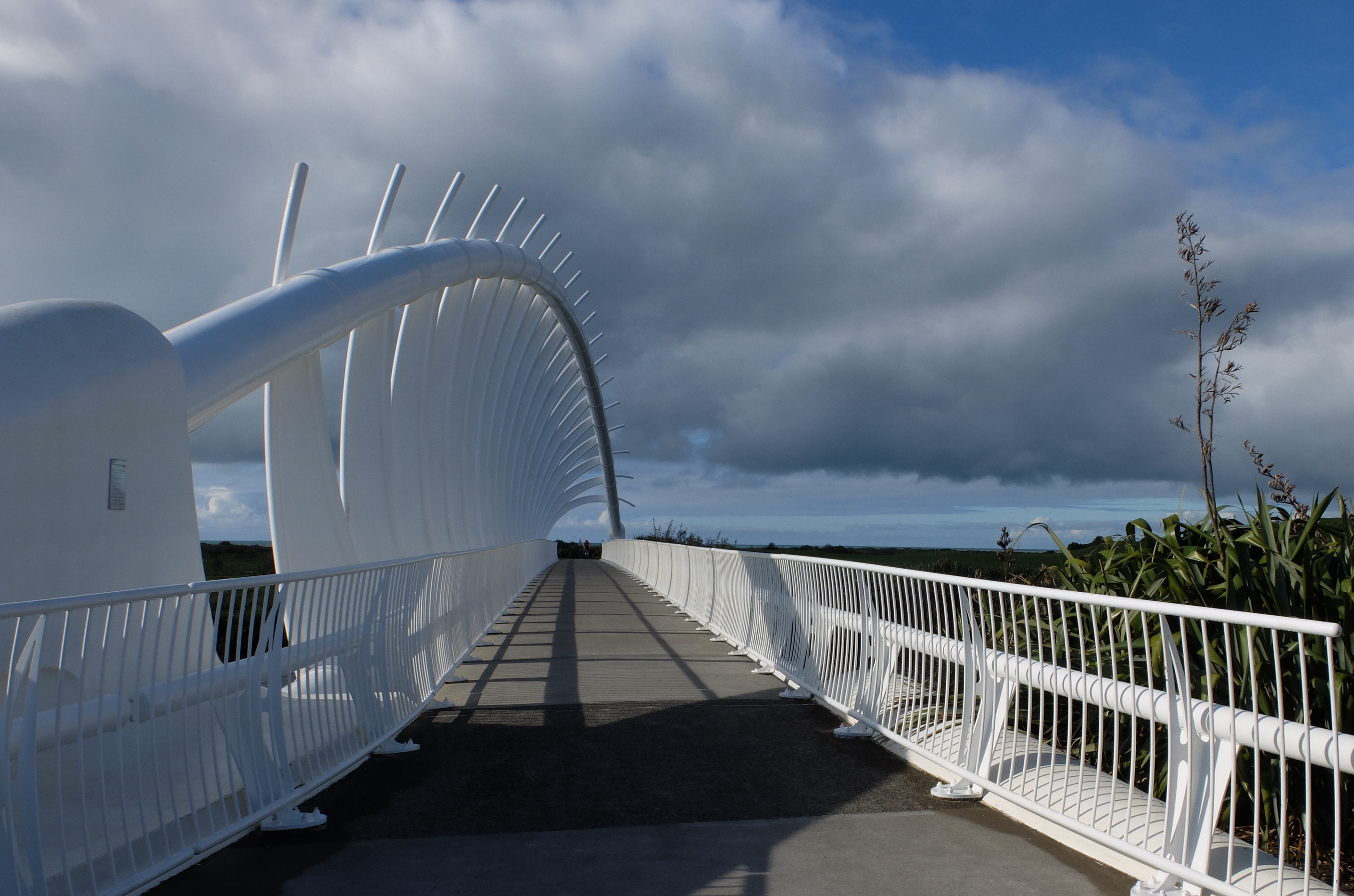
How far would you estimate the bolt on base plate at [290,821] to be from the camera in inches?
201

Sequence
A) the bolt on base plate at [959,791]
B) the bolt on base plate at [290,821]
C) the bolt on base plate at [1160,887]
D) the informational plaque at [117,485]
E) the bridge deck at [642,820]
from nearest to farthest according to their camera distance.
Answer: the bolt on base plate at [1160,887], the bridge deck at [642,820], the bolt on base plate at [290,821], the bolt on base plate at [959,791], the informational plaque at [117,485]

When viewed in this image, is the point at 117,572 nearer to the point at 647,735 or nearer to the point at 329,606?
the point at 329,606

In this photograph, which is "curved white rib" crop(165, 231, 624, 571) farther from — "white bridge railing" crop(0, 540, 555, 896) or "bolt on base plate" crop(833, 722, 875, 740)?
"bolt on base plate" crop(833, 722, 875, 740)

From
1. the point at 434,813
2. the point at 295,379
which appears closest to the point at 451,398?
the point at 295,379

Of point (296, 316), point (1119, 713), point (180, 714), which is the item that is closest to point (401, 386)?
point (296, 316)

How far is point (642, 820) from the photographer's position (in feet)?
17.2

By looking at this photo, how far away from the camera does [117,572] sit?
22.5 feet

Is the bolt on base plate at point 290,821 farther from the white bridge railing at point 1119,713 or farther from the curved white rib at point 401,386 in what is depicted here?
the curved white rib at point 401,386

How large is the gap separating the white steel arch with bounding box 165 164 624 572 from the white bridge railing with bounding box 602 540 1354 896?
23.1 feet

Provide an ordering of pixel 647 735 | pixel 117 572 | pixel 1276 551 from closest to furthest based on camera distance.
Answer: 1. pixel 1276 551
2. pixel 117 572
3. pixel 647 735

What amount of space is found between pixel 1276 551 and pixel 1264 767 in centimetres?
161

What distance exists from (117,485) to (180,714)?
2.71 meters

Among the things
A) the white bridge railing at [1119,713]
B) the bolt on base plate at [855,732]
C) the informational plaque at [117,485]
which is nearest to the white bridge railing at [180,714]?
the informational plaque at [117,485]

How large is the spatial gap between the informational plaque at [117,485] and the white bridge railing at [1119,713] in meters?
5.95
